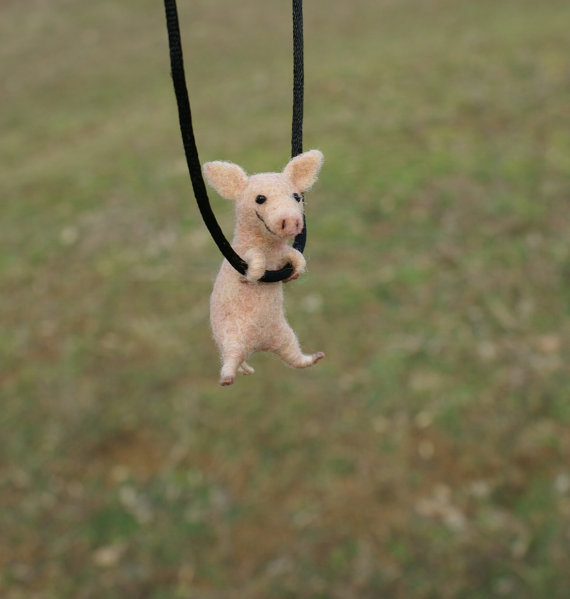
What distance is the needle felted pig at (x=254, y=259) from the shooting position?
119cm

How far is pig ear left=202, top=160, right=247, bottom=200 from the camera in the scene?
1.23 m

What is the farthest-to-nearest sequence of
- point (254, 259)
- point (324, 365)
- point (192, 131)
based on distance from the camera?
point (324, 365)
point (254, 259)
point (192, 131)

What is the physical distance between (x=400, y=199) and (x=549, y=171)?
163 cm

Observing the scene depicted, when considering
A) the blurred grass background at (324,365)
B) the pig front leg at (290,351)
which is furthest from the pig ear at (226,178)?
the blurred grass background at (324,365)

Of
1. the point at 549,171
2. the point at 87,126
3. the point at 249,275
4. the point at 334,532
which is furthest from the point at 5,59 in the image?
the point at 249,275

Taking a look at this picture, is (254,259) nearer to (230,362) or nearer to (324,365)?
(230,362)

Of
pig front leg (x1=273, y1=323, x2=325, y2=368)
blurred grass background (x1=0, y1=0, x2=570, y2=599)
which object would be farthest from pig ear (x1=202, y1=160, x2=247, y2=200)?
blurred grass background (x1=0, y1=0, x2=570, y2=599)

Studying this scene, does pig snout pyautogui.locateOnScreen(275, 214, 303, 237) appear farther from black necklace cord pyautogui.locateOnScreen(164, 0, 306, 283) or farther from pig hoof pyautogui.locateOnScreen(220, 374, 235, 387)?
pig hoof pyautogui.locateOnScreen(220, 374, 235, 387)

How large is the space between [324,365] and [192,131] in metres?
5.03

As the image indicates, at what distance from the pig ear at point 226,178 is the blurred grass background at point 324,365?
407 cm

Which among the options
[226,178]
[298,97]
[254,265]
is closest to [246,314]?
[254,265]

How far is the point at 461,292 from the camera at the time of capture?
630cm

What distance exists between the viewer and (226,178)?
1238 millimetres

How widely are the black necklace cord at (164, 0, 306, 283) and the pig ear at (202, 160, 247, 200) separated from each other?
0.06m
